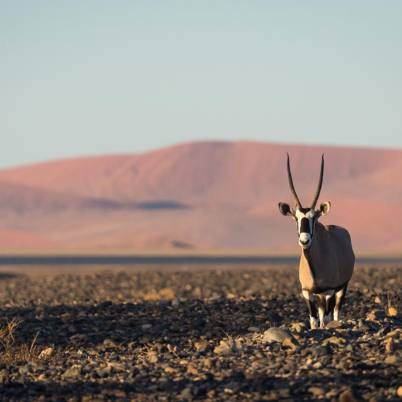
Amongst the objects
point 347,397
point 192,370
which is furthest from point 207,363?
point 347,397

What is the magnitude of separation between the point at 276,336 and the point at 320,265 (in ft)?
5.18

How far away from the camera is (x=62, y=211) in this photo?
15338 cm

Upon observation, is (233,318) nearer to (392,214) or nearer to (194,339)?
(194,339)

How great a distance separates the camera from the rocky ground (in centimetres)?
1085

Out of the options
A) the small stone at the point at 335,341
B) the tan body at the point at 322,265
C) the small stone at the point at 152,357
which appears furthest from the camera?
the tan body at the point at 322,265

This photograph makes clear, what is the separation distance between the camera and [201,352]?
43.1 ft

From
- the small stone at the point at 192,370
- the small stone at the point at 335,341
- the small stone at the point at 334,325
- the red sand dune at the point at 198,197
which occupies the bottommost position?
the small stone at the point at 192,370

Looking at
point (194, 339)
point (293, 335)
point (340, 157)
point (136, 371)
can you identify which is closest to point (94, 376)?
point (136, 371)

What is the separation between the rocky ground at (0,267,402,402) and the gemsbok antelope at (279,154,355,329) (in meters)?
0.37

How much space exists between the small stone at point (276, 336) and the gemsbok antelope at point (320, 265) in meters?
1.13

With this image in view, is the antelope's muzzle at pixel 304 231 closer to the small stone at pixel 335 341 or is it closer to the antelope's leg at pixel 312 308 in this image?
the antelope's leg at pixel 312 308

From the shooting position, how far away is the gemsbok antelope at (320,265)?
14031 millimetres

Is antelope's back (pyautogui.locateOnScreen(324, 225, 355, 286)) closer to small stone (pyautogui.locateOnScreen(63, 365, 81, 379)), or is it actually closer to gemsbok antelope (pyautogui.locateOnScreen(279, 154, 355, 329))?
gemsbok antelope (pyautogui.locateOnScreen(279, 154, 355, 329))

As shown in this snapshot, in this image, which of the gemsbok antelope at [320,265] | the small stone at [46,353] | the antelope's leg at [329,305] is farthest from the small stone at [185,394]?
the antelope's leg at [329,305]
